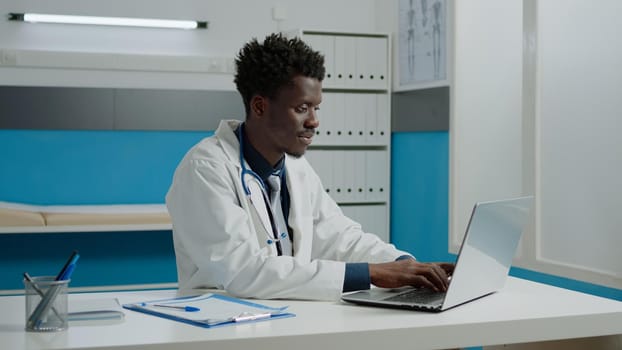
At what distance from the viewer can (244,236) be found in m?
1.79

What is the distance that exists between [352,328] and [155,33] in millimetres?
3382

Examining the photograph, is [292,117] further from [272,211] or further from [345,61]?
[345,61]

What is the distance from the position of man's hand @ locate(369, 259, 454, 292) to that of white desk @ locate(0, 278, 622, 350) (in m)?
0.09

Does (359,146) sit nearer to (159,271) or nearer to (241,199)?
(159,271)

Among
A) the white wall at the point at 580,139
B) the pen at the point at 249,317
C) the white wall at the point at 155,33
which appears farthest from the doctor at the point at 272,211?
the white wall at the point at 155,33

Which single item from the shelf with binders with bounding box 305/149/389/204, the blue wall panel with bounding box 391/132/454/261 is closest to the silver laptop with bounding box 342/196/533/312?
the blue wall panel with bounding box 391/132/454/261

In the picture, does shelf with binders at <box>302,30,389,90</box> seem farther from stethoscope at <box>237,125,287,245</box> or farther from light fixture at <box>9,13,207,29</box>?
stethoscope at <box>237,125,287,245</box>

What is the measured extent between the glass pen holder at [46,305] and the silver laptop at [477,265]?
556 millimetres

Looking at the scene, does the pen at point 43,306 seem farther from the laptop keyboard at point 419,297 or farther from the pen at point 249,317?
the laptop keyboard at point 419,297

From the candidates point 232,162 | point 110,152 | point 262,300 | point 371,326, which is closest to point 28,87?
point 110,152

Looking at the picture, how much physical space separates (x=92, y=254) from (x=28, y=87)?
91cm

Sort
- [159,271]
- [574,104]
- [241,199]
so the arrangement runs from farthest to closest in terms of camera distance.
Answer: [159,271], [574,104], [241,199]

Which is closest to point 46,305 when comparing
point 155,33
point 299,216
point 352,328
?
point 352,328

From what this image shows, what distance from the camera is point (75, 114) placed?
169 inches
